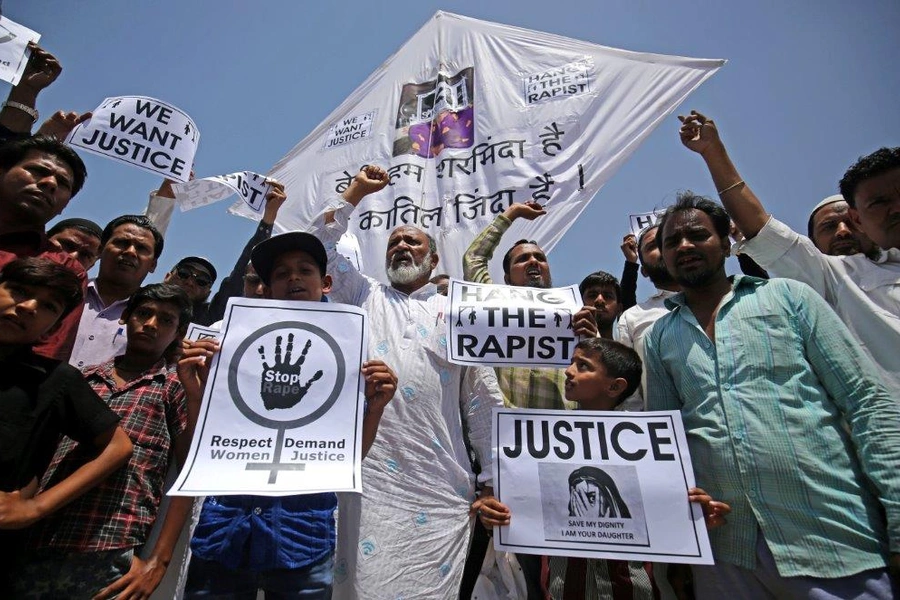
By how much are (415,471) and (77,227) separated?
3.01m

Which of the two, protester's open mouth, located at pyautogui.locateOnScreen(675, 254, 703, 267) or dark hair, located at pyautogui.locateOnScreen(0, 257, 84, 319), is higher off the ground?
protester's open mouth, located at pyautogui.locateOnScreen(675, 254, 703, 267)

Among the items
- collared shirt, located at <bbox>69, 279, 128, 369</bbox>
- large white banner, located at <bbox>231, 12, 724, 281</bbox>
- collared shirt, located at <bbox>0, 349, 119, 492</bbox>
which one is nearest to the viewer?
collared shirt, located at <bbox>0, 349, 119, 492</bbox>

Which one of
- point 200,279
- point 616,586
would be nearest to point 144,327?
point 200,279

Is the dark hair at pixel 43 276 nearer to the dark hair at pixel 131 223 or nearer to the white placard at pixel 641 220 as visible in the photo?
the dark hair at pixel 131 223

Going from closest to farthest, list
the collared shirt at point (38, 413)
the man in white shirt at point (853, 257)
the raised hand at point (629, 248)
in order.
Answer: the collared shirt at point (38, 413) < the man in white shirt at point (853, 257) < the raised hand at point (629, 248)

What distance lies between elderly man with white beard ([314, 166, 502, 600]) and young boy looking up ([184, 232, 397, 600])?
40cm

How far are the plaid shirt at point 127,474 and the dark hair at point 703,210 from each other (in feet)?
8.16

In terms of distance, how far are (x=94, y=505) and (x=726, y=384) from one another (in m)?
2.56

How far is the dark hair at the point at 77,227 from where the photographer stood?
12.2 ft

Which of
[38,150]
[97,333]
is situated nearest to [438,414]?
[97,333]

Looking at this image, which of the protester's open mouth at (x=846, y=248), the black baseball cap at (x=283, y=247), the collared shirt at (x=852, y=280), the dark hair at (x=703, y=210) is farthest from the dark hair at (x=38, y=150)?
the protester's open mouth at (x=846, y=248)

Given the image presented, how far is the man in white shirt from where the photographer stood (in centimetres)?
235

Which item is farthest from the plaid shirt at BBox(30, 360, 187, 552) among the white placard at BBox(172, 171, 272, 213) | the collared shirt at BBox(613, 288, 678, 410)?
the collared shirt at BBox(613, 288, 678, 410)

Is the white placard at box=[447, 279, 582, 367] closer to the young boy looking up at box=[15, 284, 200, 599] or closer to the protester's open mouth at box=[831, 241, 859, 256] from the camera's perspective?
the young boy looking up at box=[15, 284, 200, 599]
